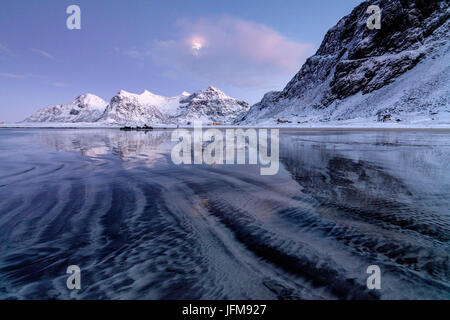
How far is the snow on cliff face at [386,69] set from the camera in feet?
212

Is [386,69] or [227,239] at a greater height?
[386,69]

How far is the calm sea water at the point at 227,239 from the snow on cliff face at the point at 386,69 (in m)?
68.0

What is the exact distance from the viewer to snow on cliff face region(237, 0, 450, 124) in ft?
212

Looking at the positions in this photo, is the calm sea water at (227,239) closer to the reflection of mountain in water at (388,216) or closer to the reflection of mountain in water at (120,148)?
the reflection of mountain in water at (388,216)

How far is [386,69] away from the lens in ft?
274

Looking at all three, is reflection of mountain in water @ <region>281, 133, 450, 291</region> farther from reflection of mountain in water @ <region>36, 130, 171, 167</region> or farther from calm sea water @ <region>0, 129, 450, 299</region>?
reflection of mountain in water @ <region>36, 130, 171, 167</region>

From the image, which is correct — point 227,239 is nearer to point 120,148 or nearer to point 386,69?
point 120,148

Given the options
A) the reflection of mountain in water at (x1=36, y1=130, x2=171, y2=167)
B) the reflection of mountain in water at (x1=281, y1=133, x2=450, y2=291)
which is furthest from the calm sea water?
the reflection of mountain in water at (x1=36, y1=130, x2=171, y2=167)

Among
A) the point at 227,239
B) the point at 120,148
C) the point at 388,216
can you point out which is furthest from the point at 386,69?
→ the point at 227,239

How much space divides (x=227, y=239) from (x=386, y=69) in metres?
110
